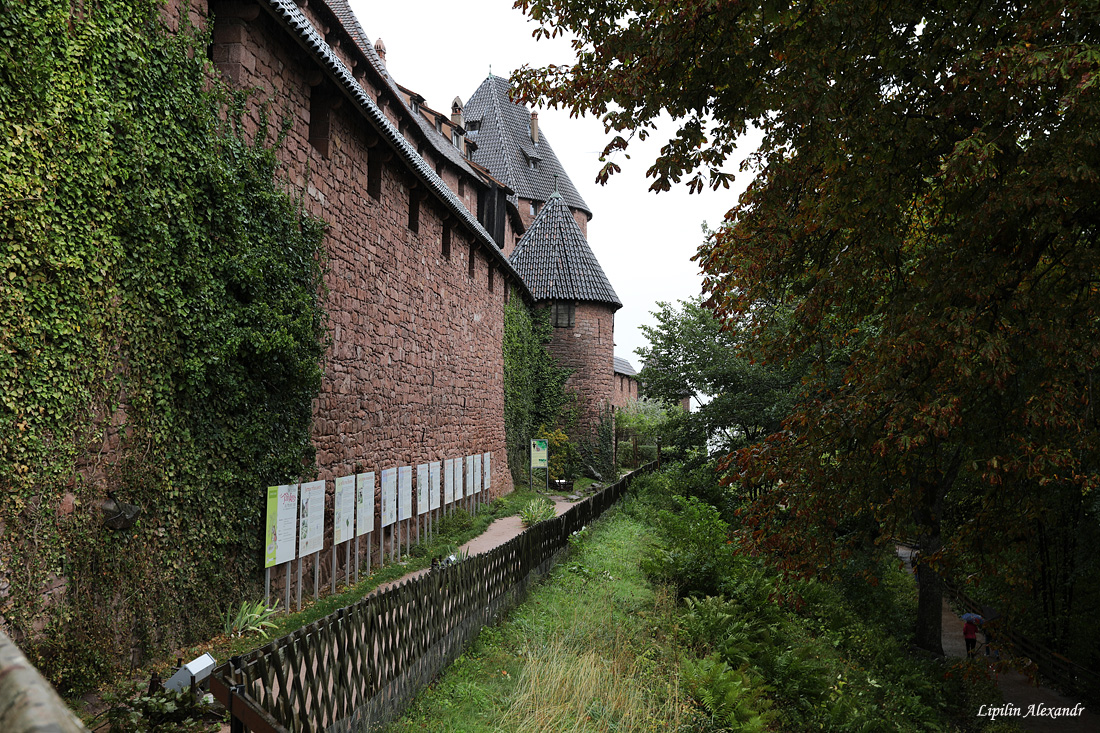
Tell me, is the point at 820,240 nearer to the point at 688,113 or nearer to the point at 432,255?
the point at 688,113

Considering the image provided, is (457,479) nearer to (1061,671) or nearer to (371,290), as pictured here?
(371,290)

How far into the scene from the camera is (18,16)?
4602 mm

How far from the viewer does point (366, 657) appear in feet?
16.1

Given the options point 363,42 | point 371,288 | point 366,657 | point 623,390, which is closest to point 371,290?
point 371,288

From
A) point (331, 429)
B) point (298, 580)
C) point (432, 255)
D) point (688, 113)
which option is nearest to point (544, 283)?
point (432, 255)

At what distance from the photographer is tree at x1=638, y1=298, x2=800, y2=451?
66.4 ft

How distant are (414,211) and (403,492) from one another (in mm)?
5140

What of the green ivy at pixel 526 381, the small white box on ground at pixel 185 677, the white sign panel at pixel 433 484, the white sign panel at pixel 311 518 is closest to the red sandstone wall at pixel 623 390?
the green ivy at pixel 526 381

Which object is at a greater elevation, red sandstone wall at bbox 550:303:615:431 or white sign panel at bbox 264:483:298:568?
red sandstone wall at bbox 550:303:615:431

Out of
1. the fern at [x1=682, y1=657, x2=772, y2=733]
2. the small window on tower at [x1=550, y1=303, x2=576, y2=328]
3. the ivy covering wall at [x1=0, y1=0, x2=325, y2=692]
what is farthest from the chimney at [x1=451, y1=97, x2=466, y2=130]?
the fern at [x1=682, y1=657, x2=772, y2=733]

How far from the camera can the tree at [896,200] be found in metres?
4.59

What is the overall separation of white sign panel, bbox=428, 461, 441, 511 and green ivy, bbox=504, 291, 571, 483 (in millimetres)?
7620

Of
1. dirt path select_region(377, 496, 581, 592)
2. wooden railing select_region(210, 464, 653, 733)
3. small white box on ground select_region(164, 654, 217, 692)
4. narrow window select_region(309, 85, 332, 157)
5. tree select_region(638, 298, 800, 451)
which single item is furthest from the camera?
tree select_region(638, 298, 800, 451)

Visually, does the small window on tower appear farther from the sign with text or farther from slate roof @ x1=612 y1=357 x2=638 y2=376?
slate roof @ x1=612 y1=357 x2=638 y2=376
